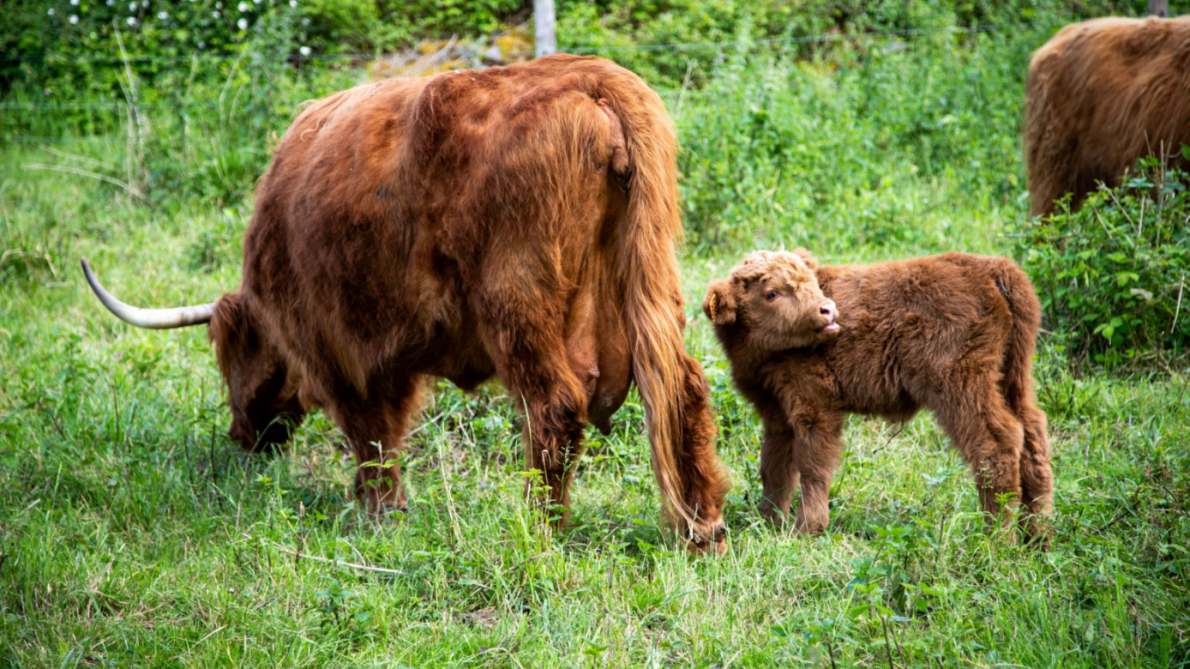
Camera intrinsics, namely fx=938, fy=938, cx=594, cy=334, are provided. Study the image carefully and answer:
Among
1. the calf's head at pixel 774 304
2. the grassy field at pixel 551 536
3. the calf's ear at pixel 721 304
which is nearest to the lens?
the grassy field at pixel 551 536

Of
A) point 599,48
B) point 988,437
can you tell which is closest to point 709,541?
point 988,437

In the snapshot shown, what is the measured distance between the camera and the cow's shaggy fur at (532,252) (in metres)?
3.27

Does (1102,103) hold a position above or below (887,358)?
above

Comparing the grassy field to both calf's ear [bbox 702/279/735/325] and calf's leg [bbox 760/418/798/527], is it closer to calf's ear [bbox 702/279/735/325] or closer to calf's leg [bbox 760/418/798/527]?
calf's leg [bbox 760/418/798/527]

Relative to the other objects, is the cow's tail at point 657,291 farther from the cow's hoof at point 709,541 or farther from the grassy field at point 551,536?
the grassy field at point 551,536

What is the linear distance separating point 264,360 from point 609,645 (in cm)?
260

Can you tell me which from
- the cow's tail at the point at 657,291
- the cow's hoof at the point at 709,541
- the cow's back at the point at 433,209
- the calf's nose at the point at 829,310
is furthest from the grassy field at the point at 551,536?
the calf's nose at the point at 829,310

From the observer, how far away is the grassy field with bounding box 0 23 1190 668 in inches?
115

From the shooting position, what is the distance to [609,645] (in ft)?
9.55

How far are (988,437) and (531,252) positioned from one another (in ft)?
5.84

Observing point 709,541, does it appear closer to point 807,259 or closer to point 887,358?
point 887,358

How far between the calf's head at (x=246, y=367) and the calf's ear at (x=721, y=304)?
2.12m

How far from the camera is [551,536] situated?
3.38 m

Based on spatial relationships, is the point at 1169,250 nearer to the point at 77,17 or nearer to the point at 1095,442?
the point at 1095,442
